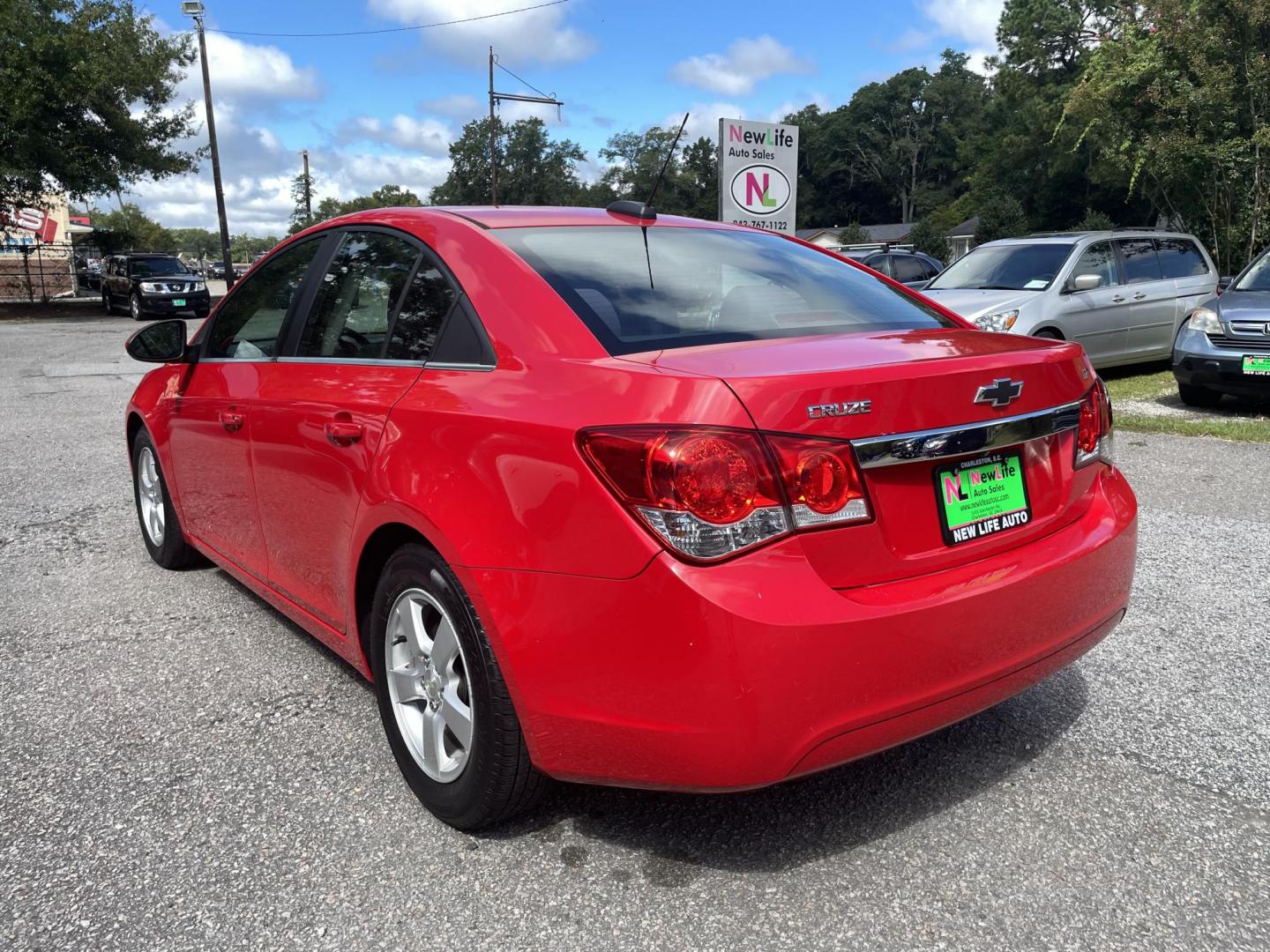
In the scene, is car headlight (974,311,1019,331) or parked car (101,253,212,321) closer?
car headlight (974,311,1019,331)

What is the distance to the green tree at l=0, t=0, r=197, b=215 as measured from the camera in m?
24.8

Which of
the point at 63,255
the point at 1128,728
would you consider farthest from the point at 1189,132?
the point at 63,255

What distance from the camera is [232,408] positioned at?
344 cm

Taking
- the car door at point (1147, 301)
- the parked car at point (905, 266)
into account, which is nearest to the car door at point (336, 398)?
the car door at point (1147, 301)

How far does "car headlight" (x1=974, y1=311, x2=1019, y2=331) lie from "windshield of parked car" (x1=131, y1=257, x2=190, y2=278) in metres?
24.1

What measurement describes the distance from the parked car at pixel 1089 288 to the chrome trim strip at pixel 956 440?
764cm

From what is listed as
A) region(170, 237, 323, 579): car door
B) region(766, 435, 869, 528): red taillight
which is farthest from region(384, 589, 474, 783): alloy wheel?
region(170, 237, 323, 579): car door

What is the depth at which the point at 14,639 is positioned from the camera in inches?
150

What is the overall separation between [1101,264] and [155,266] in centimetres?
2513

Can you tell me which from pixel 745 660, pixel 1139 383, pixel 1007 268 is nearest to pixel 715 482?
pixel 745 660

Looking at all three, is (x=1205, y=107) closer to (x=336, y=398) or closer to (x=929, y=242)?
(x=336, y=398)

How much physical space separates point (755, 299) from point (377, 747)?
1688 mm

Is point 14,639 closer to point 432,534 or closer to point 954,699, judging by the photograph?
point 432,534

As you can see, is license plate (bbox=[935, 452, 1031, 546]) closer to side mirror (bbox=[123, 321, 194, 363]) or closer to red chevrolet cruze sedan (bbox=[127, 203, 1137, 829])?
red chevrolet cruze sedan (bbox=[127, 203, 1137, 829])
